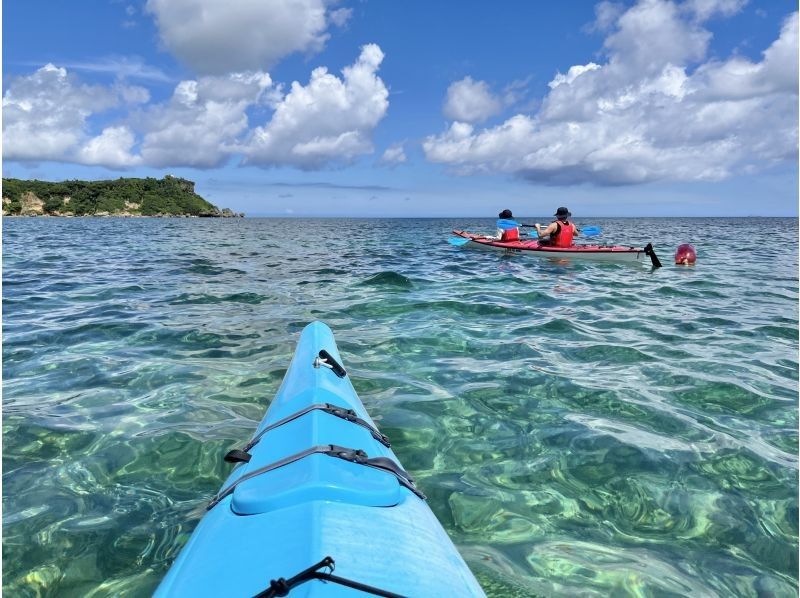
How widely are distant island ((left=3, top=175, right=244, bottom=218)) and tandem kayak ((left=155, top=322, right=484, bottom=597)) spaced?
6472 inches

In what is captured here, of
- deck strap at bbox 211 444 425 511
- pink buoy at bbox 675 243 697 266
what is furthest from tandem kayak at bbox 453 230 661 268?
deck strap at bbox 211 444 425 511

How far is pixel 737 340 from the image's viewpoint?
297 inches

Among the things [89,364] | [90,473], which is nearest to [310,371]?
[90,473]

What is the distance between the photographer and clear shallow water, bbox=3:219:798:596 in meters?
3.11

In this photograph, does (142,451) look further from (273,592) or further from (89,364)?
(273,592)

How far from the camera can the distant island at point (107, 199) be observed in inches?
5320

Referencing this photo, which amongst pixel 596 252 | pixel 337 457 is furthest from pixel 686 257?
pixel 337 457

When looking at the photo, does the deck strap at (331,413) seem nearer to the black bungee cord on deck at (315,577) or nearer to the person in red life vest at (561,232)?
the black bungee cord on deck at (315,577)

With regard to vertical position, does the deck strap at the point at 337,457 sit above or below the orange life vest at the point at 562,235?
below

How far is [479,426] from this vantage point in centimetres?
483

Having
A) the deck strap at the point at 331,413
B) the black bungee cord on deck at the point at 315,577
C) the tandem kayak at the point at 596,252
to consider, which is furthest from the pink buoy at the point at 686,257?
the black bungee cord on deck at the point at 315,577

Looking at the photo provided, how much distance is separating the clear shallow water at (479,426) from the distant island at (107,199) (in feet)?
521

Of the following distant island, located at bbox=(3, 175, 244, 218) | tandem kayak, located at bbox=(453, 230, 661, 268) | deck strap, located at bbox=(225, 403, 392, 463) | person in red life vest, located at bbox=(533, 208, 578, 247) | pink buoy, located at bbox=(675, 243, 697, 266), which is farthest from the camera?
distant island, located at bbox=(3, 175, 244, 218)

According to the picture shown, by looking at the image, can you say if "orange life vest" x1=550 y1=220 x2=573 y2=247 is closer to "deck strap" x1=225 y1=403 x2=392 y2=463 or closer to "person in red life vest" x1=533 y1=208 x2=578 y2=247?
"person in red life vest" x1=533 y1=208 x2=578 y2=247
